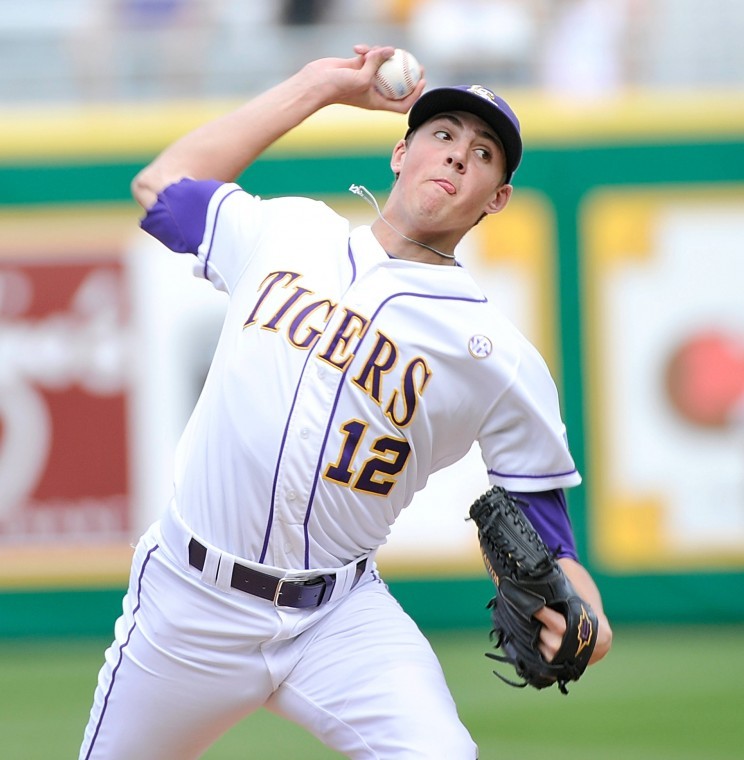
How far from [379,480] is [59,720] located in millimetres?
3332

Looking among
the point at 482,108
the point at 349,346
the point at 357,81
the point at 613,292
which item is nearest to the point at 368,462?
the point at 349,346

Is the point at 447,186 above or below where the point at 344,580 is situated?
above

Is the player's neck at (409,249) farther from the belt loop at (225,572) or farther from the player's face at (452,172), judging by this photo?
the belt loop at (225,572)

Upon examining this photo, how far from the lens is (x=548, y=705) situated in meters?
6.47

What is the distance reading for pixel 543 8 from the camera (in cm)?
873

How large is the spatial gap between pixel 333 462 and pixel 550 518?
551 mm

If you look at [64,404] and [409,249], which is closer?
[409,249]

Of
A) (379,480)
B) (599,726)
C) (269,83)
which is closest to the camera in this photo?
(379,480)

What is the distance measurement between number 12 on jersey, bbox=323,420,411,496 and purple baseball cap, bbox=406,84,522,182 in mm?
754

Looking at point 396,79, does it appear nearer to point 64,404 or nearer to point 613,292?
point 613,292

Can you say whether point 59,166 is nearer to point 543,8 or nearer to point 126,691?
point 543,8

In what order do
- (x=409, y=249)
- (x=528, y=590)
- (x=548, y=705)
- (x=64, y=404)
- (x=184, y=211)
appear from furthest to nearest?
1. (x=64, y=404)
2. (x=548, y=705)
3. (x=184, y=211)
4. (x=409, y=249)
5. (x=528, y=590)

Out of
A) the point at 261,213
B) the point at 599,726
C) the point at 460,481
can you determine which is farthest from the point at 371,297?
the point at 460,481

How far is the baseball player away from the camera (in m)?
3.35
